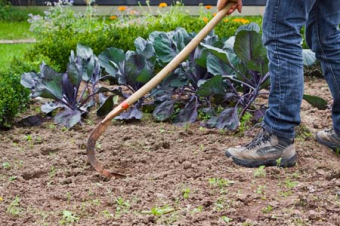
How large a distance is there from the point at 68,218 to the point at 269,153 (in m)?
1.32

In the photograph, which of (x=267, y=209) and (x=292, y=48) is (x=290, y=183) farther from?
(x=292, y=48)

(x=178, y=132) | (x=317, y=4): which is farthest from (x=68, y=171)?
(x=317, y=4)

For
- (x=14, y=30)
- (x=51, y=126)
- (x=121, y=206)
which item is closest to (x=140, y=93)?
(x=121, y=206)

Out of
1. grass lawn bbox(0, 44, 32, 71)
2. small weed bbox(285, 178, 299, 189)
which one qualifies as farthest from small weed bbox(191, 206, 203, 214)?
grass lawn bbox(0, 44, 32, 71)

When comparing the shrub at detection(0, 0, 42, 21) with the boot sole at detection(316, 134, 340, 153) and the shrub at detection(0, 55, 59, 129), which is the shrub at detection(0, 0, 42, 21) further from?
the boot sole at detection(316, 134, 340, 153)

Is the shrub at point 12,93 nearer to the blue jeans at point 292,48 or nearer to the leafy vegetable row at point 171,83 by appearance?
the leafy vegetable row at point 171,83

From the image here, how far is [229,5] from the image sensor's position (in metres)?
3.98

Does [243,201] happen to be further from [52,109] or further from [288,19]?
[52,109]

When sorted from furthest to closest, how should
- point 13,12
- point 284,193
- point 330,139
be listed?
point 13,12, point 330,139, point 284,193

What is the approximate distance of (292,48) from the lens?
3777 mm

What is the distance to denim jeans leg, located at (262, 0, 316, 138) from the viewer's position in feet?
12.2

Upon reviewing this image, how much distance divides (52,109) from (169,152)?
1.25m

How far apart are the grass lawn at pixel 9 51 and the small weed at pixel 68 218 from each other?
4525 mm

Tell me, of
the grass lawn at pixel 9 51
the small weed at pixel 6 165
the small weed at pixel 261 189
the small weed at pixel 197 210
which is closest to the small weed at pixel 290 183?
the small weed at pixel 261 189
